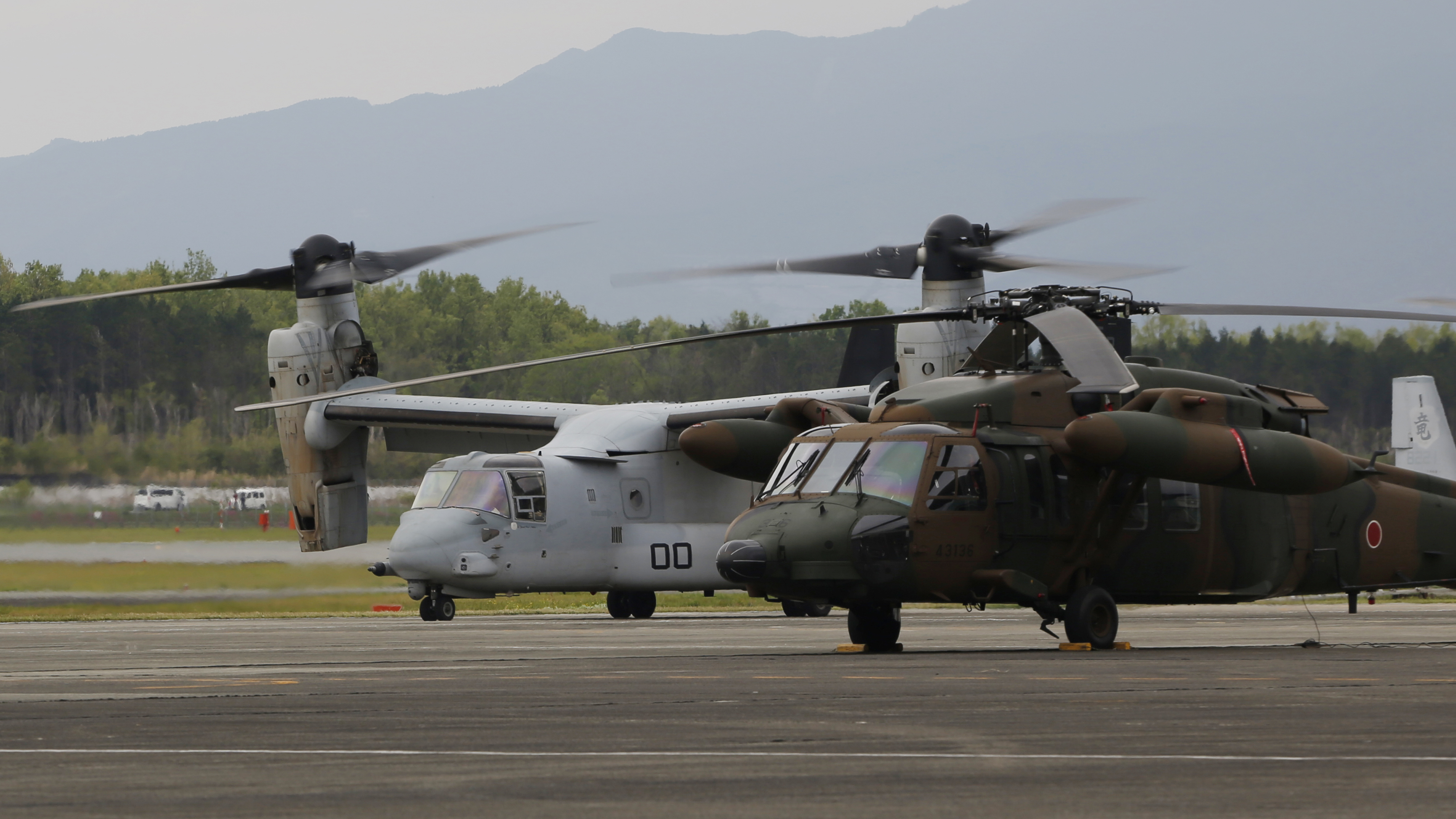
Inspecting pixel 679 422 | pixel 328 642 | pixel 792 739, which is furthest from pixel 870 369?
pixel 792 739

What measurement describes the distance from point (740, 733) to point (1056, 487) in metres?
8.24

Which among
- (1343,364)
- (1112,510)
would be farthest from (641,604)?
(1343,364)

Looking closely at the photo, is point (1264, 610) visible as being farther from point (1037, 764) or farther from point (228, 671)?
point (1037, 764)

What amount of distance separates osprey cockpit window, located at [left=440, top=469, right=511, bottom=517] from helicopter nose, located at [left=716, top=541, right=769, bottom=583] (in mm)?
12003

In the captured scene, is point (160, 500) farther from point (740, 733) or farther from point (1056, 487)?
point (740, 733)

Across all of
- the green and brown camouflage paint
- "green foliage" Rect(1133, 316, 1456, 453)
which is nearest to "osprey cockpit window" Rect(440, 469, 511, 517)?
the green and brown camouflage paint

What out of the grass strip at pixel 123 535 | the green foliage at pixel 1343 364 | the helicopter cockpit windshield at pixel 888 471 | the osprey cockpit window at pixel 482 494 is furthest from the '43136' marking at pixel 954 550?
the green foliage at pixel 1343 364

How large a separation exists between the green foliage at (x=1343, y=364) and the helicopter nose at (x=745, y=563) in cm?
3892

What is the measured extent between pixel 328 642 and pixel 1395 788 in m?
15.3

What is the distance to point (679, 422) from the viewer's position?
28.8 meters

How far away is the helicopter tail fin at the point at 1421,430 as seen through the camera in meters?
30.0

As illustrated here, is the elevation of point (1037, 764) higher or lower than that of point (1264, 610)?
higher

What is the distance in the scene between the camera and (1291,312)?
17500 millimetres

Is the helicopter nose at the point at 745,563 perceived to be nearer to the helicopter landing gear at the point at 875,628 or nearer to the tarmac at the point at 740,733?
the tarmac at the point at 740,733
